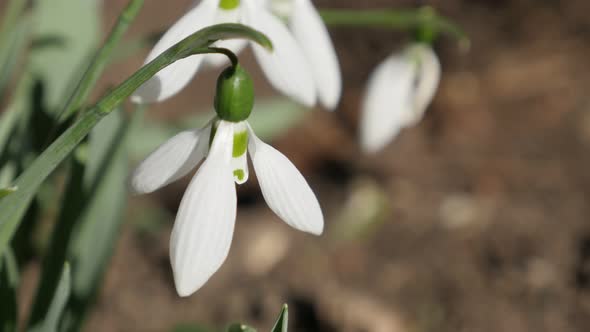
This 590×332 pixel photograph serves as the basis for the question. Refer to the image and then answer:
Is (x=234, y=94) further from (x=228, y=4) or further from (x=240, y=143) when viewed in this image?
(x=228, y=4)

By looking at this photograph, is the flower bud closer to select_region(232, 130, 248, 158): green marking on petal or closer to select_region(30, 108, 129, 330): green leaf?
select_region(232, 130, 248, 158): green marking on petal

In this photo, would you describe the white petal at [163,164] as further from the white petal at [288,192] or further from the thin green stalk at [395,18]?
the thin green stalk at [395,18]

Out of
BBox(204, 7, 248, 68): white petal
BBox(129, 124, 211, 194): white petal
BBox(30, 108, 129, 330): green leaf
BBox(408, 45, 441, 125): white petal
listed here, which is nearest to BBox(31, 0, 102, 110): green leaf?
BBox(30, 108, 129, 330): green leaf

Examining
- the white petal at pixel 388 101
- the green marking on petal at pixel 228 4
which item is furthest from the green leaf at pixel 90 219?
the white petal at pixel 388 101

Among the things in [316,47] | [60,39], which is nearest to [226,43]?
[316,47]

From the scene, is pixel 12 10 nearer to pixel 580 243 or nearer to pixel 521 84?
pixel 580 243

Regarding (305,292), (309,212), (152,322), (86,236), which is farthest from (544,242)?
(309,212)
